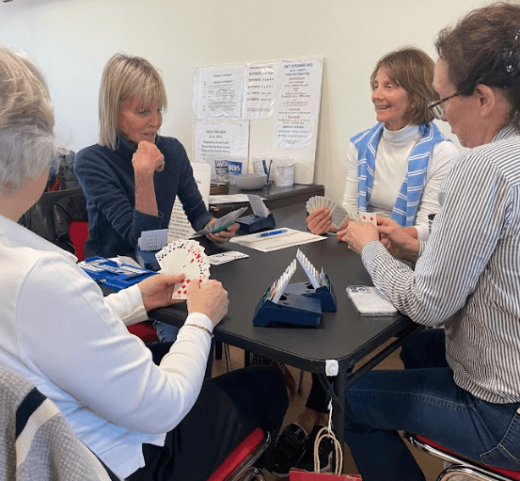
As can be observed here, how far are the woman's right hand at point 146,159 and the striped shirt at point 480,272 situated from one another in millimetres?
1020

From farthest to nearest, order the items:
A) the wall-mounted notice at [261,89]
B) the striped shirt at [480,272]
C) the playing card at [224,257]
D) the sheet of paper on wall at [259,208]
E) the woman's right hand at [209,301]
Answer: the wall-mounted notice at [261,89] → the sheet of paper on wall at [259,208] → the playing card at [224,257] → the woman's right hand at [209,301] → the striped shirt at [480,272]

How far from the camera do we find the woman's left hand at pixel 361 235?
134 centimetres

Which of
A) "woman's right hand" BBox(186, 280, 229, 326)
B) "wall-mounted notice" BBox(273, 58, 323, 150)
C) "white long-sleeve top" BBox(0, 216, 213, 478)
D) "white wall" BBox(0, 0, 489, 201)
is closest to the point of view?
"white long-sleeve top" BBox(0, 216, 213, 478)

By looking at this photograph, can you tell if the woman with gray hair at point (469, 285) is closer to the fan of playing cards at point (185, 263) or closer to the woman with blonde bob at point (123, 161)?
the fan of playing cards at point (185, 263)

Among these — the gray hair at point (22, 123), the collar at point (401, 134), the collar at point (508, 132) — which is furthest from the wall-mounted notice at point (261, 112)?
the gray hair at point (22, 123)

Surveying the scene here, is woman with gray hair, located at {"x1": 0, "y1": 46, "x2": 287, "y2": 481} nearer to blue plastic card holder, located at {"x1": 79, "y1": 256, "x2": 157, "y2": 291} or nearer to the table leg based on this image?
the table leg

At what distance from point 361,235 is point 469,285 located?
1.28ft

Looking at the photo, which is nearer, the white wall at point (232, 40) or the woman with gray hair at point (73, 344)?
the woman with gray hair at point (73, 344)

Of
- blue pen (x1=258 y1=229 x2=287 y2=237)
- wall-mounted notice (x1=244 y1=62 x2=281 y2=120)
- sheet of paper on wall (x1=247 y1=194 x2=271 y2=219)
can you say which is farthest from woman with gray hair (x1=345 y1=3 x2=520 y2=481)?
wall-mounted notice (x1=244 y1=62 x2=281 y2=120)

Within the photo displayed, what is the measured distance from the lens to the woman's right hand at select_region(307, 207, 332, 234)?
1.82m

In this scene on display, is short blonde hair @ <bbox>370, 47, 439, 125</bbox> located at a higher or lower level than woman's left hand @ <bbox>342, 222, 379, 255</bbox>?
higher

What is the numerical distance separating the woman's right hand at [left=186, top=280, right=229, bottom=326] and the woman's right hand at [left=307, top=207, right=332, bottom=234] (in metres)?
0.73

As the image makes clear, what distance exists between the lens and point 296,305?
1.08 meters

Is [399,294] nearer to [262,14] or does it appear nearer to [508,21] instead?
[508,21]
